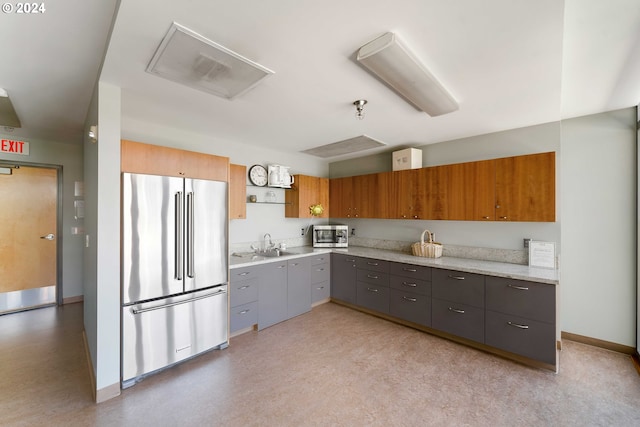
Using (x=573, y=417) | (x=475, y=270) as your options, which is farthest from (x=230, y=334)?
(x=573, y=417)

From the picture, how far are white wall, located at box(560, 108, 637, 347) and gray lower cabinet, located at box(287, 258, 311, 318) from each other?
3150mm

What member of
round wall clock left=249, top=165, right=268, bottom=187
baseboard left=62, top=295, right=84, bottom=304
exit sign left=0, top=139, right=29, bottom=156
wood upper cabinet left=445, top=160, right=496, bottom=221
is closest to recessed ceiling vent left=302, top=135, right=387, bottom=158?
round wall clock left=249, top=165, right=268, bottom=187

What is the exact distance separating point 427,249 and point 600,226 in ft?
5.86

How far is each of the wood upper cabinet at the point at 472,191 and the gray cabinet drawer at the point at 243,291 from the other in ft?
8.75

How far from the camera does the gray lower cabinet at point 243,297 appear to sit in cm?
309

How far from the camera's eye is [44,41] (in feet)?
5.70

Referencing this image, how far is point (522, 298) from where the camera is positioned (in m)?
2.62

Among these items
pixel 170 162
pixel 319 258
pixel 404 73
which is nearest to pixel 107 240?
pixel 170 162

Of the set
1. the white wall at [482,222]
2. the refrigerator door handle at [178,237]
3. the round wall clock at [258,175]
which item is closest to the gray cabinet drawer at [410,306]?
the white wall at [482,222]

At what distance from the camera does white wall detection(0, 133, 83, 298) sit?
4.21m

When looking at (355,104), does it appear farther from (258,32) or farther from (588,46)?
(588,46)

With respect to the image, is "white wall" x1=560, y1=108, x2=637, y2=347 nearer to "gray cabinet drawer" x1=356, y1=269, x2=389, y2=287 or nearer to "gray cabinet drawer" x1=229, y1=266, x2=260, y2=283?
"gray cabinet drawer" x1=356, y1=269, x2=389, y2=287

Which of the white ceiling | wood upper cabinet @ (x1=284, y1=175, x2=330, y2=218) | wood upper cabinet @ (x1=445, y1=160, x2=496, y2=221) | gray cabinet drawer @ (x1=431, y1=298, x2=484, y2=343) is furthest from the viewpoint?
wood upper cabinet @ (x1=284, y1=175, x2=330, y2=218)

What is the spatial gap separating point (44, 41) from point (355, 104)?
2.26 m
